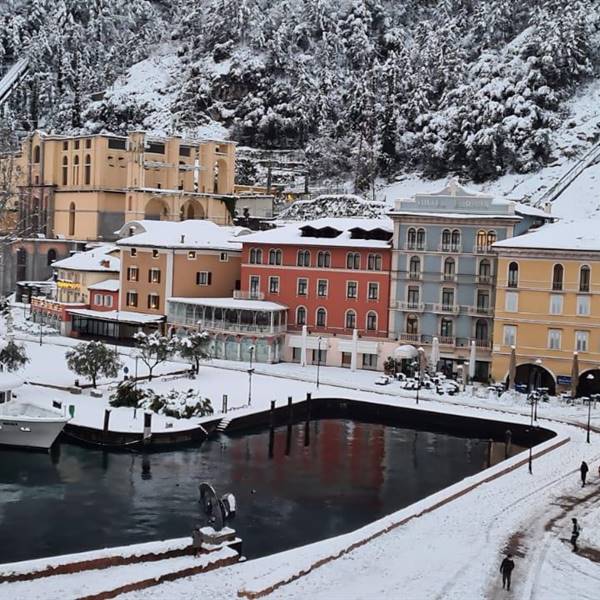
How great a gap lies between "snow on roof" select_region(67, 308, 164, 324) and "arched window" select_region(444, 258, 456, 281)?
2254 cm

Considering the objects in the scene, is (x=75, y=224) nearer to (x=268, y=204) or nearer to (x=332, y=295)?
(x=268, y=204)

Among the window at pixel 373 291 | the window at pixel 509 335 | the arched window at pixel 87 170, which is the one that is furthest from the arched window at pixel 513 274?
the arched window at pixel 87 170

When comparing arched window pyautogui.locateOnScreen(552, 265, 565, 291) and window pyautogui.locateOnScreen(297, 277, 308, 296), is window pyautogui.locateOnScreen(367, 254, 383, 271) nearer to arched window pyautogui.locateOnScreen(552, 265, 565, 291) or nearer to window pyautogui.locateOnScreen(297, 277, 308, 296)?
window pyautogui.locateOnScreen(297, 277, 308, 296)

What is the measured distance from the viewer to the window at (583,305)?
5722cm

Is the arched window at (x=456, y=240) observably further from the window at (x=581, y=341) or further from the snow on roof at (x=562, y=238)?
the window at (x=581, y=341)

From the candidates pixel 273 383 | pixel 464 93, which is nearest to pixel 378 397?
pixel 273 383

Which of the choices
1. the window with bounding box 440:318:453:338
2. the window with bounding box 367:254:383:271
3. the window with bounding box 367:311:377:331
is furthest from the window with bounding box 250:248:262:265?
the window with bounding box 440:318:453:338

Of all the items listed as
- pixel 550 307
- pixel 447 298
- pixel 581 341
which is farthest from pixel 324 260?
pixel 581 341

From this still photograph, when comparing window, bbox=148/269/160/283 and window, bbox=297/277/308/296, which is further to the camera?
window, bbox=148/269/160/283

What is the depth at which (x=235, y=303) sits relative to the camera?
6731 cm

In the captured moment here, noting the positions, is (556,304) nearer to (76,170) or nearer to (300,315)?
(300,315)

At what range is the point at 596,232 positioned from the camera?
58688 mm

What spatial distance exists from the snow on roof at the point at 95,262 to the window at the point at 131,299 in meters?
5.10

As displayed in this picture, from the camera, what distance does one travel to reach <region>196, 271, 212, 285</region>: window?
242ft
